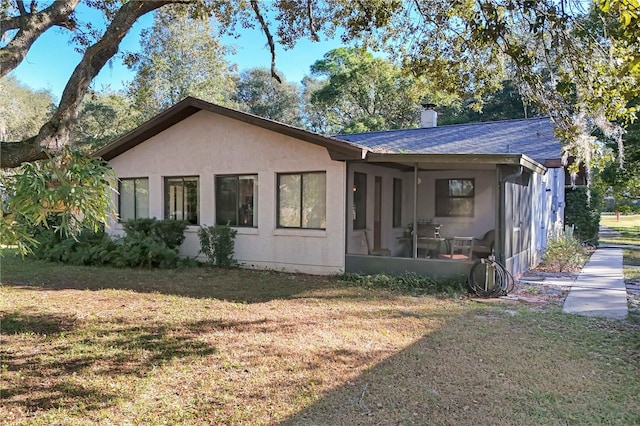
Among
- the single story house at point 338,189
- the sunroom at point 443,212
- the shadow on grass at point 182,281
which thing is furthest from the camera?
the single story house at point 338,189

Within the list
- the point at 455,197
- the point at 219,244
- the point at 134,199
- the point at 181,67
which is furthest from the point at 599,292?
the point at 181,67

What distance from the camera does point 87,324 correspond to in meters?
6.45

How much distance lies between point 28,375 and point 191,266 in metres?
7.22

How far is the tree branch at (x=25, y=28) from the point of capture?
235 inches

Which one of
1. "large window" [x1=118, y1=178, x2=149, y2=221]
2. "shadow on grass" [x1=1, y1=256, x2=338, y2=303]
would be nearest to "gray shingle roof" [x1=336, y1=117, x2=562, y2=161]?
"shadow on grass" [x1=1, y1=256, x2=338, y2=303]

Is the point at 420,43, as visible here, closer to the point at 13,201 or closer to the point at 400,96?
the point at 13,201

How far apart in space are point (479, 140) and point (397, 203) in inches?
113

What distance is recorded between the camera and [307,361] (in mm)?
4977

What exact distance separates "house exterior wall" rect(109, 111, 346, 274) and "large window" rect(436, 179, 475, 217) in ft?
14.2

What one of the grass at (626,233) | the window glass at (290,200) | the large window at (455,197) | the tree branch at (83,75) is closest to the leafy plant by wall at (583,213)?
the grass at (626,233)

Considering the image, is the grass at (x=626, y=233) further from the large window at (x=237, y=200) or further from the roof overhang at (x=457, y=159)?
the large window at (x=237, y=200)

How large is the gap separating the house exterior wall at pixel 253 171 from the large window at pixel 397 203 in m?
3.25

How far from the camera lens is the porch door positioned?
12.1 metres

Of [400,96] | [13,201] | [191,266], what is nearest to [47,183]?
[13,201]
